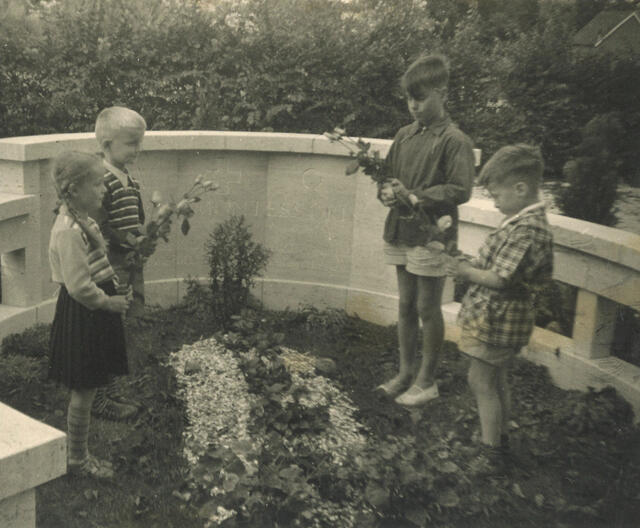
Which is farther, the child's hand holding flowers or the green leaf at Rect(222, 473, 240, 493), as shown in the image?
the child's hand holding flowers

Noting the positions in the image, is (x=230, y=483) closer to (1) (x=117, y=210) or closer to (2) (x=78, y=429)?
(2) (x=78, y=429)

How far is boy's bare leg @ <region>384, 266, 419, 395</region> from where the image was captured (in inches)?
163

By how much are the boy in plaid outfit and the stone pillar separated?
997mm

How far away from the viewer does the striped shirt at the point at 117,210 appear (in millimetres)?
3738

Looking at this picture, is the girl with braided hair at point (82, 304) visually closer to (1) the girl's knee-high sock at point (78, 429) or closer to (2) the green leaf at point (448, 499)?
(1) the girl's knee-high sock at point (78, 429)

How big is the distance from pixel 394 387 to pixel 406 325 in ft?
1.15

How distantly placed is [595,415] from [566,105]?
2054 millimetres

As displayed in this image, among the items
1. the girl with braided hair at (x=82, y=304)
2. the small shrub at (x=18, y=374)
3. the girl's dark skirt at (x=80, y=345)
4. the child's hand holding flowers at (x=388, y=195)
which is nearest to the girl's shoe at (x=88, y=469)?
the girl with braided hair at (x=82, y=304)

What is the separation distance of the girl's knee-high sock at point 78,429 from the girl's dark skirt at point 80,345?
101 mm

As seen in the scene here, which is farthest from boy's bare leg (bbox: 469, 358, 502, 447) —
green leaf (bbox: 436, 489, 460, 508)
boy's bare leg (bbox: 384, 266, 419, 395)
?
boy's bare leg (bbox: 384, 266, 419, 395)

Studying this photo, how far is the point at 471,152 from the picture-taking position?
3.78 meters

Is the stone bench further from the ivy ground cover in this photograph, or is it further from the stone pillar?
the stone pillar

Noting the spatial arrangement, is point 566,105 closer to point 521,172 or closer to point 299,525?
point 521,172

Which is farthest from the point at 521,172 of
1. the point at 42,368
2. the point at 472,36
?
the point at 472,36
